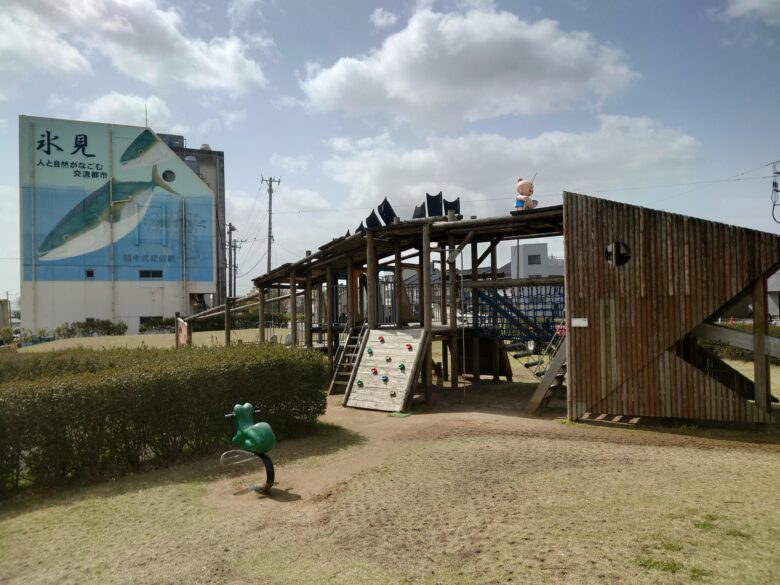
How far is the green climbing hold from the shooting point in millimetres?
6621

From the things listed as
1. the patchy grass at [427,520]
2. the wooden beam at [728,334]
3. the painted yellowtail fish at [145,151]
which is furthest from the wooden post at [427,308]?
the painted yellowtail fish at [145,151]

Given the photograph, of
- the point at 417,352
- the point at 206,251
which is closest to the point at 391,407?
the point at 417,352

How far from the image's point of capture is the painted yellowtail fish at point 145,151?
→ 41156 mm

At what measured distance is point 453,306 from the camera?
45.8 ft

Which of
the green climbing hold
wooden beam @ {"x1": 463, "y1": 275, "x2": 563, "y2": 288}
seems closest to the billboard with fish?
wooden beam @ {"x1": 463, "y1": 275, "x2": 563, "y2": 288}

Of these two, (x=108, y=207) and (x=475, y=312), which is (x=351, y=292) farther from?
(x=108, y=207)

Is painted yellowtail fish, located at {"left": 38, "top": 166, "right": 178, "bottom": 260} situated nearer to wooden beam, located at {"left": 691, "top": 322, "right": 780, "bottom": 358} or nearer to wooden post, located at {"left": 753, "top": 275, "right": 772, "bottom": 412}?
wooden beam, located at {"left": 691, "top": 322, "right": 780, "bottom": 358}

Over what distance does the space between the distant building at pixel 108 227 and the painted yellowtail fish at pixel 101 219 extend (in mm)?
68

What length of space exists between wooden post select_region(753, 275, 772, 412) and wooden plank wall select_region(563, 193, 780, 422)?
0.26m

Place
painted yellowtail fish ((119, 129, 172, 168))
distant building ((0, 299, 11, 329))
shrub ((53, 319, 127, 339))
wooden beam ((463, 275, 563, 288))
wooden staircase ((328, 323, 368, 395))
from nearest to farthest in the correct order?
wooden beam ((463, 275, 563, 288)) < wooden staircase ((328, 323, 368, 395)) < shrub ((53, 319, 127, 339)) < painted yellowtail fish ((119, 129, 172, 168)) < distant building ((0, 299, 11, 329))

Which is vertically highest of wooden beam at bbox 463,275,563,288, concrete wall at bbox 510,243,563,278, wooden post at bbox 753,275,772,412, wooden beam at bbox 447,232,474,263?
concrete wall at bbox 510,243,563,278

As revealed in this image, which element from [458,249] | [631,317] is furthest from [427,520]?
[458,249]

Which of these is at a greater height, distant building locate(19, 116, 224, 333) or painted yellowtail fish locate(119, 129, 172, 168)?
painted yellowtail fish locate(119, 129, 172, 168)

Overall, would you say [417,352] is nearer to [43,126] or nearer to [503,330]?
[503,330]
